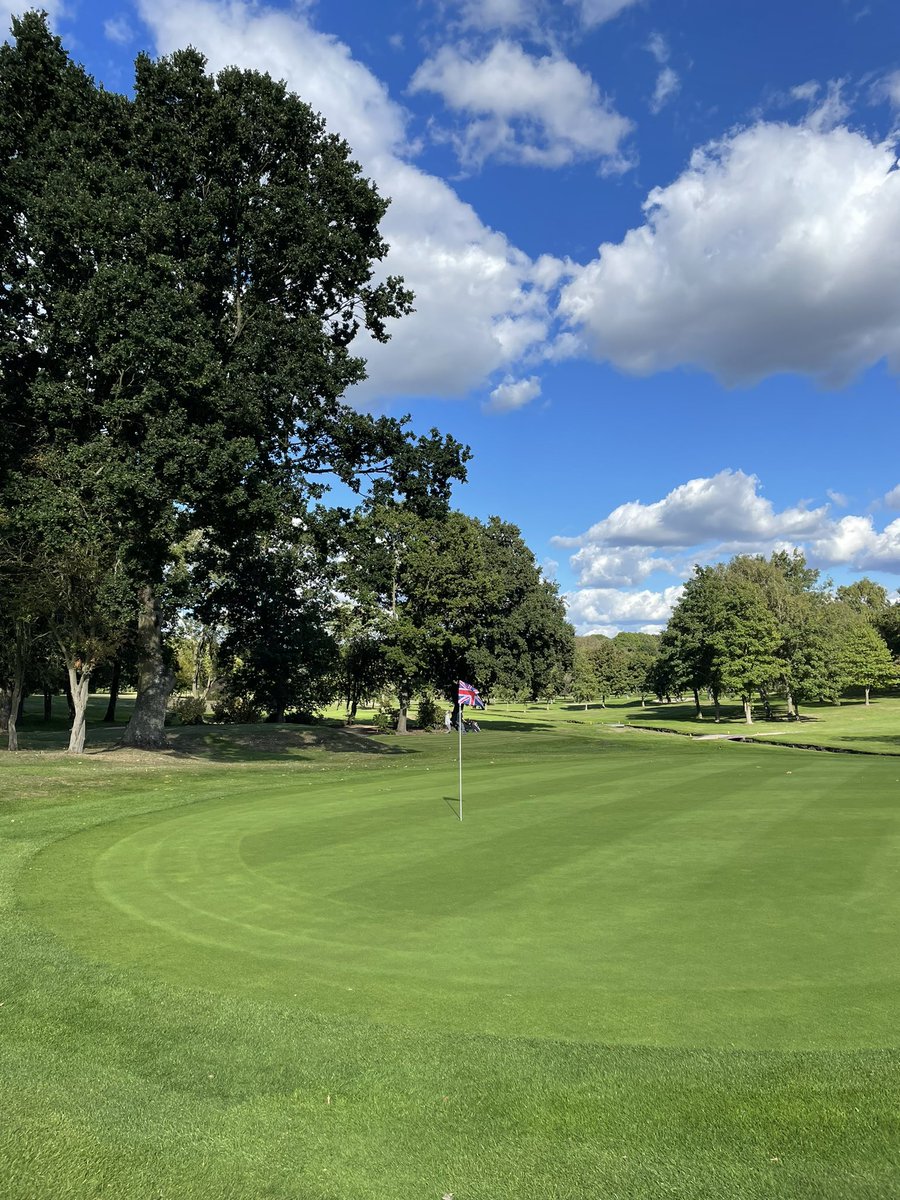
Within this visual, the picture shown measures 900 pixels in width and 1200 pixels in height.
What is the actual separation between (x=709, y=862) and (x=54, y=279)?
22389mm

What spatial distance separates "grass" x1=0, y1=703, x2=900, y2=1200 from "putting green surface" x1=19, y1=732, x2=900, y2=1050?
39 mm

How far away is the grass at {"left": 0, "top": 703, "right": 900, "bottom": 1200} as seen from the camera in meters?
4.03

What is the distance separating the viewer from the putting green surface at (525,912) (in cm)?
579

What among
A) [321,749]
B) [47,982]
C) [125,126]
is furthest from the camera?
[321,749]

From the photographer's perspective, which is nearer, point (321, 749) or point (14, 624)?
point (14, 624)

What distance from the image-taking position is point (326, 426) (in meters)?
26.8

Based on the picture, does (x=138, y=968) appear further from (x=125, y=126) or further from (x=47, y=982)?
(x=125, y=126)

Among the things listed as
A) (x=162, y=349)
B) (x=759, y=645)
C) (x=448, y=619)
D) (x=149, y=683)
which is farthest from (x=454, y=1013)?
(x=759, y=645)

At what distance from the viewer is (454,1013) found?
5727 millimetres

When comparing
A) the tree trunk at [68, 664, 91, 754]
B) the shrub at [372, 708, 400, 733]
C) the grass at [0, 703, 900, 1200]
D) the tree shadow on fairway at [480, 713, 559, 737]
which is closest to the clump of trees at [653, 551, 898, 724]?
the tree shadow on fairway at [480, 713, 559, 737]

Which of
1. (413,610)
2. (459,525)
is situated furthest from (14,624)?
(459,525)

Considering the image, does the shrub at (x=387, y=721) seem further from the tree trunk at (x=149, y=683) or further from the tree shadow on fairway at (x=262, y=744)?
the tree trunk at (x=149, y=683)

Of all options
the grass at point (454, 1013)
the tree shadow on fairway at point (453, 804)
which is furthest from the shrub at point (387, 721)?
the grass at point (454, 1013)

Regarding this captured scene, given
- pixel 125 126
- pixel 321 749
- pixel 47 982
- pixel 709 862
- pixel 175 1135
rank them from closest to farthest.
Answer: pixel 175 1135 → pixel 47 982 → pixel 709 862 → pixel 125 126 → pixel 321 749
